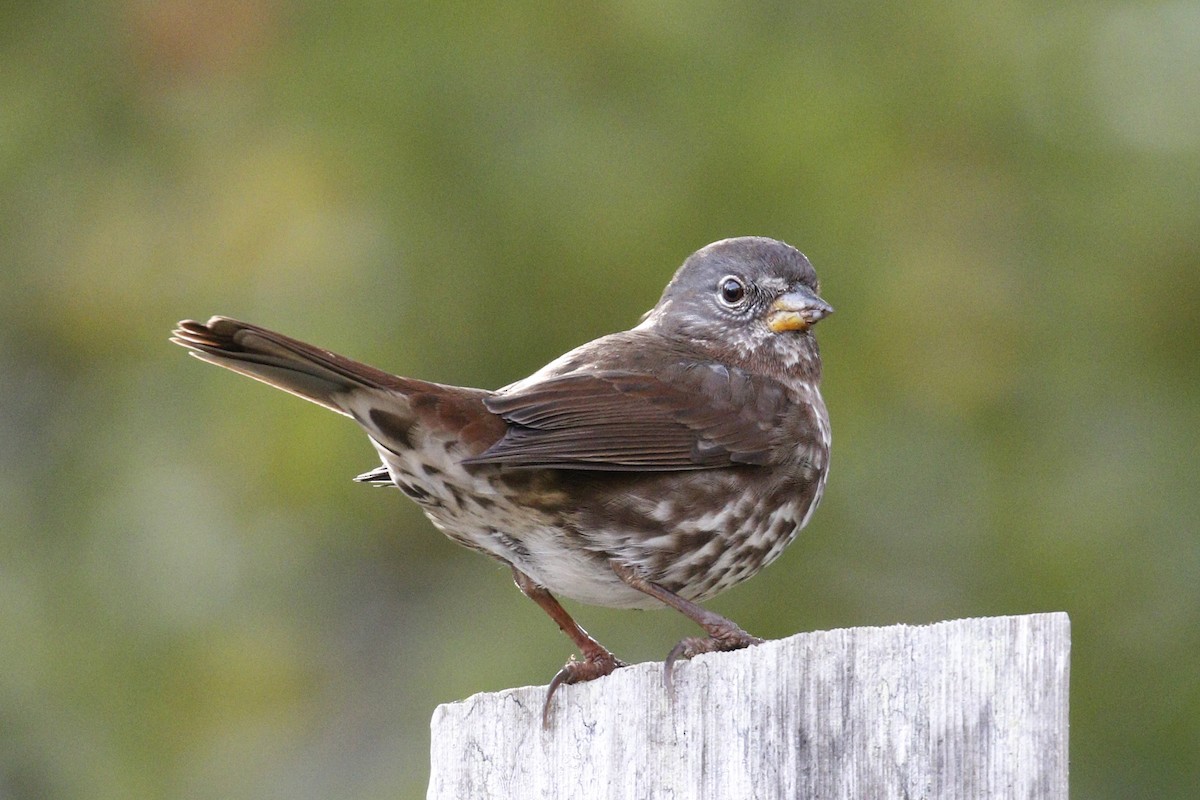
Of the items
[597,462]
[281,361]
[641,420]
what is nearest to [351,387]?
[281,361]

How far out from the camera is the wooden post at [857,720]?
8.59 feet

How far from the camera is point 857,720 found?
8.82 ft

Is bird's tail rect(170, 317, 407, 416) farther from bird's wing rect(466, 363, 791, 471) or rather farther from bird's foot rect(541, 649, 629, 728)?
bird's foot rect(541, 649, 629, 728)

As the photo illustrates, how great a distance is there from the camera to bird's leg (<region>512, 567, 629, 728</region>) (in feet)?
12.8

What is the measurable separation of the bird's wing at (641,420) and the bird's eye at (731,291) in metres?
0.41

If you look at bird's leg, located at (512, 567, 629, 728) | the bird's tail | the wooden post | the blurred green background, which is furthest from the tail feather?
the blurred green background

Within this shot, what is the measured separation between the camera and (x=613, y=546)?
419 centimetres

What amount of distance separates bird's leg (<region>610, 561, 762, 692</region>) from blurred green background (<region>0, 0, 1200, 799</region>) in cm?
172

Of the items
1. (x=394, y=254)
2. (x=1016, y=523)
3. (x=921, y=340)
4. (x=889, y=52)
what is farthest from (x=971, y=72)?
(x=394, y=254)

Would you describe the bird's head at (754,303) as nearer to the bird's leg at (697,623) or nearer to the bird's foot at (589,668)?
the bird's leg at (697,623)

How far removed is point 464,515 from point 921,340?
2881 millimetres

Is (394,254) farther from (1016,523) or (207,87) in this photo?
(1016,523)

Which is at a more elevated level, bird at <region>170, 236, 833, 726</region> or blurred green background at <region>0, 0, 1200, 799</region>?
blurred green background at <region>0, 0, 1200, 799</region>

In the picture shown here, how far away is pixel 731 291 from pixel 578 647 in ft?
4.57
